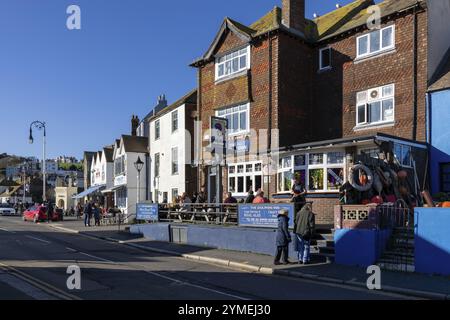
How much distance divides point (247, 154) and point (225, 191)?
2.69 meters

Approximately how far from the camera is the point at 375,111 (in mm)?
20719

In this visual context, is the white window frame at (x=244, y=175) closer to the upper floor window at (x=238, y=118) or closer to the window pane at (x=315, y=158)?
the upper floor window at (x=238, y=118)

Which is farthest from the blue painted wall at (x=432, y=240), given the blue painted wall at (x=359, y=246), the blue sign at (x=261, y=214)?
the blue sign at (x=261, y=214)

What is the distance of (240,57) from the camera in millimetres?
24797

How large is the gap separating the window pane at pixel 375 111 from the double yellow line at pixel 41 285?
1526cm

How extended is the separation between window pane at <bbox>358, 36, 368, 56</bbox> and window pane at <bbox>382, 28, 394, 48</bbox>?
3.07 feet

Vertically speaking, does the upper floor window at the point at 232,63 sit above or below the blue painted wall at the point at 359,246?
above

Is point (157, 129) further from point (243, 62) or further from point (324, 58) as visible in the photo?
point (324, 58)

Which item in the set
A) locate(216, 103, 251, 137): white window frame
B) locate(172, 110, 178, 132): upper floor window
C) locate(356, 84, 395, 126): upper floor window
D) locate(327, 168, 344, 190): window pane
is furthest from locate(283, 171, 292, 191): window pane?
locate(172, 110, 178, 132): upper floor window

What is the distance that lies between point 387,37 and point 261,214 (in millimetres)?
9913

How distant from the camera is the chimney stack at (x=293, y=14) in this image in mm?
23797

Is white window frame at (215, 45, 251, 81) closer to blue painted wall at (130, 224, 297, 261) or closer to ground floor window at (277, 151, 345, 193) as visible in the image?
ground floor window at (277, 151, 345, 193)

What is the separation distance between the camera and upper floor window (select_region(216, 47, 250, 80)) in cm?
2442

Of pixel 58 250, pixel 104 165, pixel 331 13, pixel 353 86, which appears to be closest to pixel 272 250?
pixel 58 250
